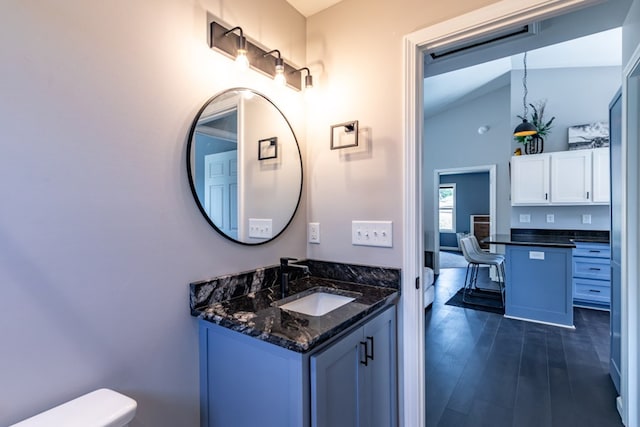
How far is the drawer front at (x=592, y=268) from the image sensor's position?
389 centimetres

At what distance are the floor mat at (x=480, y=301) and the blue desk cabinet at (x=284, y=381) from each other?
317 centimetres

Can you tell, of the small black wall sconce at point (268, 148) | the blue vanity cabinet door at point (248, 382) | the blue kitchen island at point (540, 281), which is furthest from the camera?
the blue kitchen island at point (540, 281)

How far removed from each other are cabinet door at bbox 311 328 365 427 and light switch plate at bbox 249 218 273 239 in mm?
675

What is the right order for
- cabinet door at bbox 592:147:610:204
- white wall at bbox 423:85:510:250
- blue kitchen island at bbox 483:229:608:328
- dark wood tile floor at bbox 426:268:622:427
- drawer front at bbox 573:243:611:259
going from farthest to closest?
1. white wall at bbox 423:85:510:250
2. cabinet door at bbox 592:147:610:204
3. drawer front at bbox 573:243:611:259
4. blue kitchen island at bbox 483:229:608:328
5. dark wood tile floor at bbox 426:268:622:427

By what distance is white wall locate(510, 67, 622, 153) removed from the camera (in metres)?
4.38

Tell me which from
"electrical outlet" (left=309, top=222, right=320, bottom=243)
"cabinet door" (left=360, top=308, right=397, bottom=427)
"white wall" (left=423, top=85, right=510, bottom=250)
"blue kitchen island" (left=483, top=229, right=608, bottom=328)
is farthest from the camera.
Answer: "white wall" (left=423, top=85, right=510, bottom=250)

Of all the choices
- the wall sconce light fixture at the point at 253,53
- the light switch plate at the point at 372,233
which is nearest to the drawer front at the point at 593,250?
the light switch plate at the point at 372,233

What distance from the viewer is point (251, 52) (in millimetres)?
1441

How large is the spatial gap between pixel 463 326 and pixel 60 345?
3.52 metres

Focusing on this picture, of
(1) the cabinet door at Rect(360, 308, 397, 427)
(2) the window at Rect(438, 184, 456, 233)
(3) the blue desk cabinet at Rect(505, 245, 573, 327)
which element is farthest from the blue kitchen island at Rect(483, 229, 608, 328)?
(2) the window at Rect(438, 184, 456, 233)

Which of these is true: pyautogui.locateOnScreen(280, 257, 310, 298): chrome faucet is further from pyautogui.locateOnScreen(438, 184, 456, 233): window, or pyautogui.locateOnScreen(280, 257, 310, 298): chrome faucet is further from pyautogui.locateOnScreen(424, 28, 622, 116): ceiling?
pyautogui.locateOnScreen(438, 184, 456, 233): window

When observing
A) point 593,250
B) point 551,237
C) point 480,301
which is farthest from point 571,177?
point 480,301

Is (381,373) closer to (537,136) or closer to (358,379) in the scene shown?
(358,379)

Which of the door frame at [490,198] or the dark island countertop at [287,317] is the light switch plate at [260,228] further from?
the door frame at [490,198]
